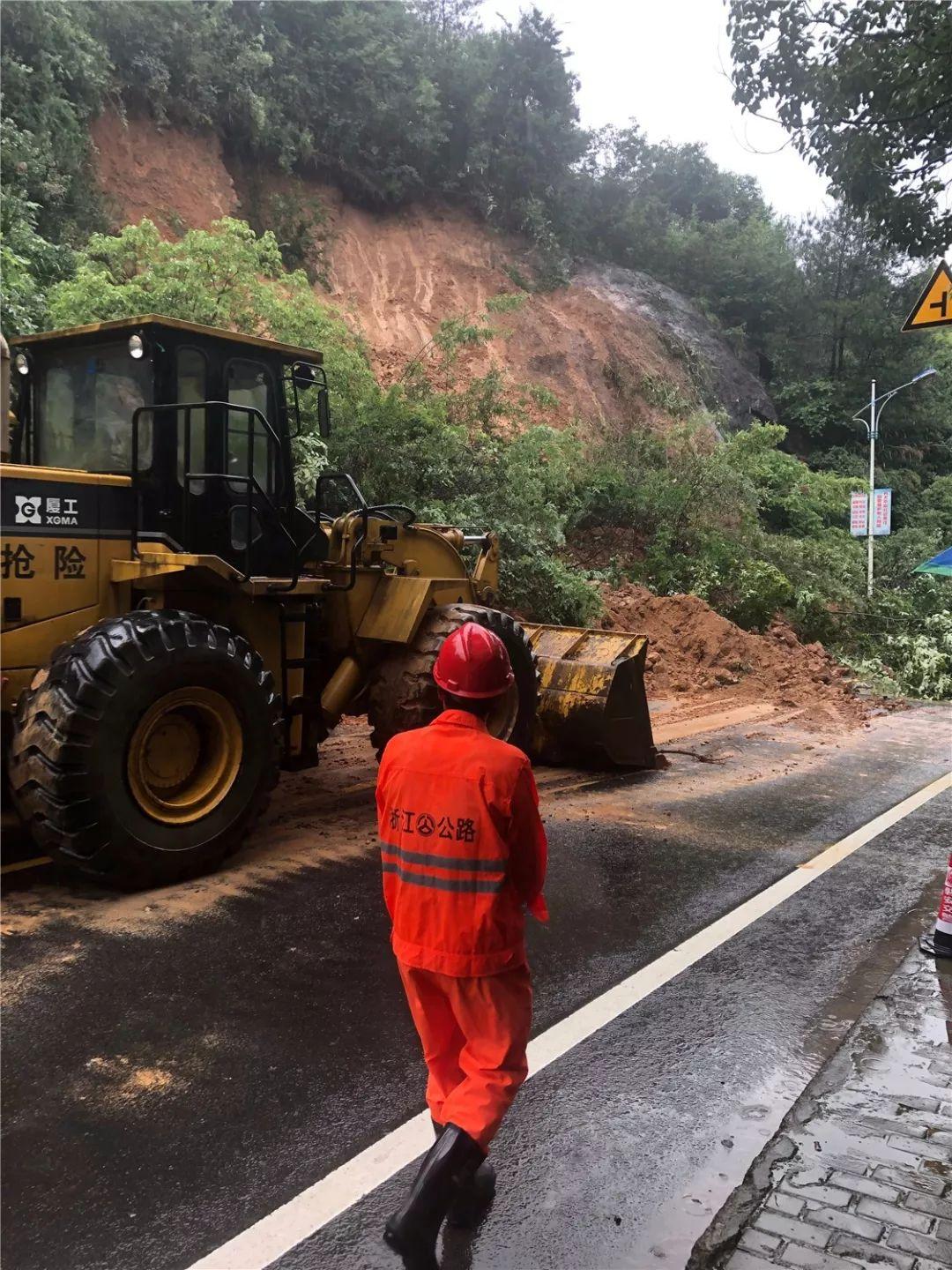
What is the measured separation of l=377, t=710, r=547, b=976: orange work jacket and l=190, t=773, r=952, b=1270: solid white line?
803mm

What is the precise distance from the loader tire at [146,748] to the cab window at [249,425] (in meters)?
1.25

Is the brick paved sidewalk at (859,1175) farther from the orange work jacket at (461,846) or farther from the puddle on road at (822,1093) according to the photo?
the orange work jacket at (461,846)

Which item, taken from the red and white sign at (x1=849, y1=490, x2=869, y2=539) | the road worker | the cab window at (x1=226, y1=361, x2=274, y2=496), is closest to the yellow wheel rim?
the cab window at (x1=226, y1=361, x2=274, y2=496)

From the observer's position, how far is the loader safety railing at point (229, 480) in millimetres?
6113

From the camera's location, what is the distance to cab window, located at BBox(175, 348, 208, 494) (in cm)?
623

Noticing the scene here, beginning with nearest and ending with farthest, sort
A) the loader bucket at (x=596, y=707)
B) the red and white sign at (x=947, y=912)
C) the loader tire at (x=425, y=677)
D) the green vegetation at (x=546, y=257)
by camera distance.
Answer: the red and white sign at (x=947, y=912) < the loader tire at (x=425, y=677) < the loader bucket at (x=596, y=707) < the green vegetation at (x=546, y=257)

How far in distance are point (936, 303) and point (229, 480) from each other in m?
4.17

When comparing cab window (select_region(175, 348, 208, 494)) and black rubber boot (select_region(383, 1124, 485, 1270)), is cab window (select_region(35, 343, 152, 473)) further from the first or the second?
black rubber boot (select_region(383, 1124, 485, 1270))

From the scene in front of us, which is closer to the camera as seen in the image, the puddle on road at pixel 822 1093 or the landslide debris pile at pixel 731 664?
the puddle on road at pixel 822 1093

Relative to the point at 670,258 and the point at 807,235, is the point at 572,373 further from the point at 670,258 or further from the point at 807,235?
the point at 807,235

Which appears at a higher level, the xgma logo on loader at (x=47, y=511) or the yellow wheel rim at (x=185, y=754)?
the xgma logo on loader at (x=47, y=511)

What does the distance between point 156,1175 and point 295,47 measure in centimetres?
2715

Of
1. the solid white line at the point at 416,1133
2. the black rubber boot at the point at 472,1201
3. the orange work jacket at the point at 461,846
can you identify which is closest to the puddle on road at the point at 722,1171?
the black rubber boot at the point at 472,1201

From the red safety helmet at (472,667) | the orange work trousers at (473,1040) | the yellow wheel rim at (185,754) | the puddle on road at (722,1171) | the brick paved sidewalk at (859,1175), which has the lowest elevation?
the puddle on road at (722,1171)
